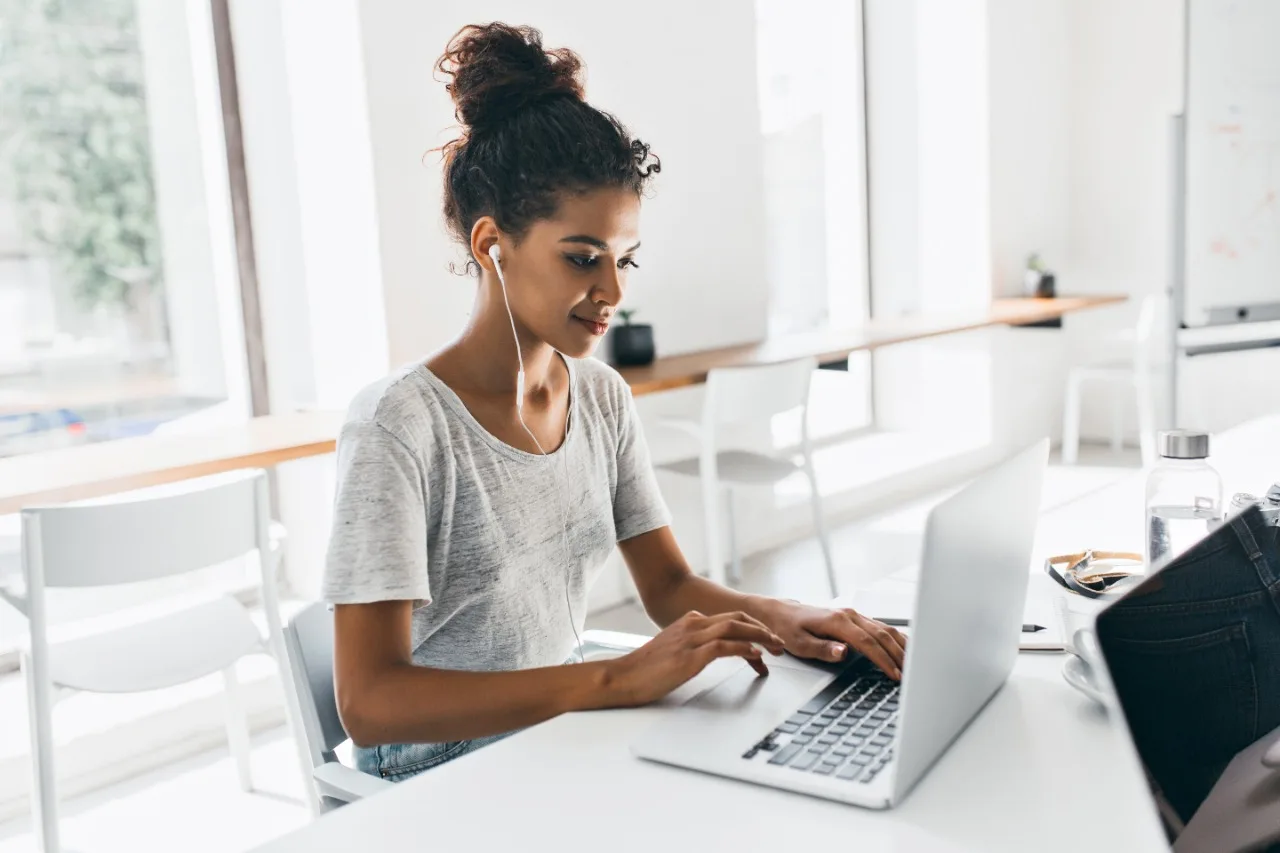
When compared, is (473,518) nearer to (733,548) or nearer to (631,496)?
(631,496)

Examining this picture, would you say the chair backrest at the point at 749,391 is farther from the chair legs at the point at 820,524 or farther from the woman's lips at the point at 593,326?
the woman's lips at the point at 593,326

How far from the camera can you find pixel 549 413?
57.0 inches

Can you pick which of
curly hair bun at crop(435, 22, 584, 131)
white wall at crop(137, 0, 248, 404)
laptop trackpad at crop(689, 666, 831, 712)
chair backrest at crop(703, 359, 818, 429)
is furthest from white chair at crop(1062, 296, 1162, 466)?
laptop trackpad at crop(689, 666, 831, 712)

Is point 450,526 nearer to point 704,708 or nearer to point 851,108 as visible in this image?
point 704,708

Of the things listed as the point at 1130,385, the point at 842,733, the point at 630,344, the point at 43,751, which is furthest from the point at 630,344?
the point at 1130,385

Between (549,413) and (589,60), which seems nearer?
(549,413)

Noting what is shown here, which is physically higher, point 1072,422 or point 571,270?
point 571,270

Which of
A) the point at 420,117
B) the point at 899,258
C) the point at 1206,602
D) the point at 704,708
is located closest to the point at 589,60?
the point at 420,117

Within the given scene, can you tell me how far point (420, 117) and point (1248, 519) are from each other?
8.64 feet

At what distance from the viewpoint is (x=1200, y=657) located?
2.32ft

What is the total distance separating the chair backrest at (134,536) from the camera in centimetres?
192

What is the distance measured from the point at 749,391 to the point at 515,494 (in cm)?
186

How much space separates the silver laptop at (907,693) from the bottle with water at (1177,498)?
275 mm

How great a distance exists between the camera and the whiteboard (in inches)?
97.6
